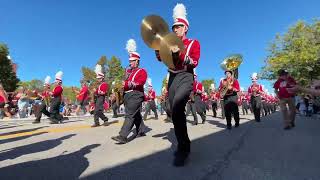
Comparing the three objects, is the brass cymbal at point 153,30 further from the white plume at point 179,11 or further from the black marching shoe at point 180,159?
the black marching shoe at point 180,159

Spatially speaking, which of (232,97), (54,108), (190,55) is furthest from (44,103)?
(190,55)

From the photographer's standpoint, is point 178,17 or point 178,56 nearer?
point 178,56

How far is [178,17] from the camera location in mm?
6062

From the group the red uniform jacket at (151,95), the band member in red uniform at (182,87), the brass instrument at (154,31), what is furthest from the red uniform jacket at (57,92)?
the band member in red uniform at (182,87)

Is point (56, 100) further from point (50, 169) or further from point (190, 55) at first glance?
point (50, 169)

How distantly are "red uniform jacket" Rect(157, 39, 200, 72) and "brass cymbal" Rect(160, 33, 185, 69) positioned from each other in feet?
0.79

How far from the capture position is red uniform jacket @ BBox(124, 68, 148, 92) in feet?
26.7

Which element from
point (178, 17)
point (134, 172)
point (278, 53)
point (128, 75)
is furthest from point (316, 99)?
point (278, 53)

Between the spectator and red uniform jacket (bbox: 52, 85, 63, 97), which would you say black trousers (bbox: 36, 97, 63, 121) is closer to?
red uniform jacket (bbox: 52, 85, 63, 97)

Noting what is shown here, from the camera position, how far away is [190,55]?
555 cm

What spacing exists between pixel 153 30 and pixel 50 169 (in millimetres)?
2435

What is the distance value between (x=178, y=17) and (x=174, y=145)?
90.0 inches

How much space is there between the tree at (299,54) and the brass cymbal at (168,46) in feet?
137

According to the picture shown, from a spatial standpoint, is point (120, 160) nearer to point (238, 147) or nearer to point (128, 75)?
point (238, 147)
